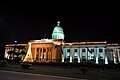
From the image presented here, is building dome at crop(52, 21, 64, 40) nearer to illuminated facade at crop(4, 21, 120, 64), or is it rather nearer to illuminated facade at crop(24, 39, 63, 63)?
illuminated facade at crop(4, 21, 120, 64)

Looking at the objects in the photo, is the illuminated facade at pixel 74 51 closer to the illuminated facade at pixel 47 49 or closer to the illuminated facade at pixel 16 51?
the illuminated facade at pixel 47 49

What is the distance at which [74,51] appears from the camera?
91.6m

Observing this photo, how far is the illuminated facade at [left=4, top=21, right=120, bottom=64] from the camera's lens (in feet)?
276

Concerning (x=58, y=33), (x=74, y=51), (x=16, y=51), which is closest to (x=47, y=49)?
(x=74, y=51)

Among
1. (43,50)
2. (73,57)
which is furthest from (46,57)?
(73,57)

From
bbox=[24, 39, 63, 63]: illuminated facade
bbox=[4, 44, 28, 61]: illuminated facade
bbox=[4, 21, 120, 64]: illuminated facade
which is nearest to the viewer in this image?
bbox=[4, 44, 28, 61]: illuminated facade

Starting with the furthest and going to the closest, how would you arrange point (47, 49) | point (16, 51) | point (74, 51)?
1. point (16, 51)
2. point (74, 51)
3. point (47, 49)

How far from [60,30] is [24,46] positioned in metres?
24.4

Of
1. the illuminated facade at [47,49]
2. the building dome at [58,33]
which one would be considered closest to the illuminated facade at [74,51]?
the illuminated facade at [47,49]

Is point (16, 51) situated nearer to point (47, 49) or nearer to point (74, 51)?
point (47, 49)

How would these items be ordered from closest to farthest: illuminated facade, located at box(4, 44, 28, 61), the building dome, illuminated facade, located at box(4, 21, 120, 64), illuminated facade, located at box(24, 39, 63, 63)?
illuminated facade, located at box(4, 44, 28, 61)
illuminated facade, located at box(4, 21, 120, 64)
illuminated facade, located at box(24, 39, 63, 63)
the building dome

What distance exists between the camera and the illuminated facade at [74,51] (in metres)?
84.2

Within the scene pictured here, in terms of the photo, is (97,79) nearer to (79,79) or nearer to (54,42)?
(79,79)

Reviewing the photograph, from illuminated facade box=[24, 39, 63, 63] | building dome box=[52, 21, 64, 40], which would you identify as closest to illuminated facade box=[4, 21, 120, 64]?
illuminated facade box=[24, 39, 63, 63]
